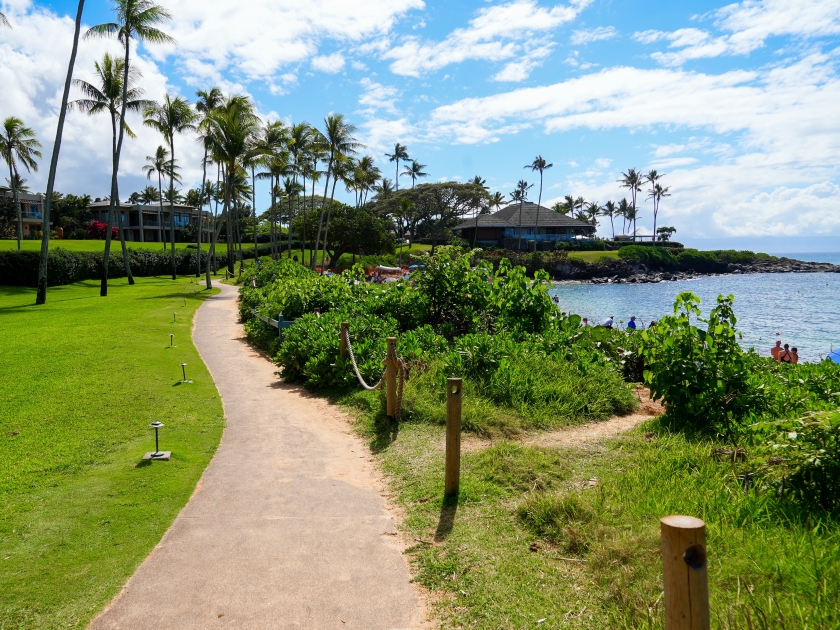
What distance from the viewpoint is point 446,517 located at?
17.6 ft

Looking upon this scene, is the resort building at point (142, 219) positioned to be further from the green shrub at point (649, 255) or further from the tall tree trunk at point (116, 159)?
the green shrub at point (649, 255)

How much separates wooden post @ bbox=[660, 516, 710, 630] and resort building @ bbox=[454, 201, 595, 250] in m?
81.5

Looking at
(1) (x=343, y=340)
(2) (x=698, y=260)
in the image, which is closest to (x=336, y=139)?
(1) (x=343, y=340)

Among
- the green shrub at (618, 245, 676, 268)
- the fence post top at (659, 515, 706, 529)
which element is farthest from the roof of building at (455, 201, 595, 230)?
the fence post top at (659, 515, 706, 529)

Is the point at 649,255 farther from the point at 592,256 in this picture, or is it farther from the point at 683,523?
the point at 683,523

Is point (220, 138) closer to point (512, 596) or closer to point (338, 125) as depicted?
point (338, 125)

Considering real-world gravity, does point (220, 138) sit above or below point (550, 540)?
above

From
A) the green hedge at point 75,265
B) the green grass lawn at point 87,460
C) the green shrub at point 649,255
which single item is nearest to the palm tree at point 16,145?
the green hedge at point 75,265

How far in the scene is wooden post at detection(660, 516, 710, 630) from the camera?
2117 mm

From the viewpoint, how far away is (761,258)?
358 feet

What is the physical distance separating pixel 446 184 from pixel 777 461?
80734 millimetres

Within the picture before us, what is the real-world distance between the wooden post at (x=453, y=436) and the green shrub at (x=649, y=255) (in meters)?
86.6

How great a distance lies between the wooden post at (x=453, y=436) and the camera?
563 centimetres

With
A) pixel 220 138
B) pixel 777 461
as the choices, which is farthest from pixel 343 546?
pixel 220 138
